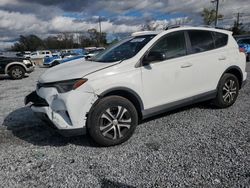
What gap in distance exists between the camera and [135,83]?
3.54m

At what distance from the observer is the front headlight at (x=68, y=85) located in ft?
10.5

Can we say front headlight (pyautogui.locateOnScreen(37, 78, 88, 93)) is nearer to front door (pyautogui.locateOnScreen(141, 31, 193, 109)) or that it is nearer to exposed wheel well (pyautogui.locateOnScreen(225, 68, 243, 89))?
front door (pyautogui.locateOnScreen(141, 31, 193, 109))

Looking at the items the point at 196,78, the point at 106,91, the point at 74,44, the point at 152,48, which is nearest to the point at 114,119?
the point at 106,91

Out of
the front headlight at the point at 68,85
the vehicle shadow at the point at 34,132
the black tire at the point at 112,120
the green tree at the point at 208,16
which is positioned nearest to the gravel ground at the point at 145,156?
the vehicle shadow at the point at 34,132

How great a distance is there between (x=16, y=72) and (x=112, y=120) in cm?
1028

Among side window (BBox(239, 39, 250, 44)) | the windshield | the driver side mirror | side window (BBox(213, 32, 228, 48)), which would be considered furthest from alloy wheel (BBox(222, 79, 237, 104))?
side window (BBox(239, 39, 250, 44))

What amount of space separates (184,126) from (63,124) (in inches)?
84.6

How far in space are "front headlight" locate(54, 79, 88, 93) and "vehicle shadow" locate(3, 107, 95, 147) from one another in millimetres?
987

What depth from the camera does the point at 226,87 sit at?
480 centimetres

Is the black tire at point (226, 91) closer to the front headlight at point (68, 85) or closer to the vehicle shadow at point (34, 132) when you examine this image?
the vehicle shadow at point (34, 132)

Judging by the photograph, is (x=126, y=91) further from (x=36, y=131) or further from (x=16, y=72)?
(x=16, y=72)

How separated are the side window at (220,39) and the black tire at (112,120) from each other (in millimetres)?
2425

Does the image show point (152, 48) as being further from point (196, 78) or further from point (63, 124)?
point (63, 124)

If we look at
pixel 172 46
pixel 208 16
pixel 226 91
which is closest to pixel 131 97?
pixel 172 46
